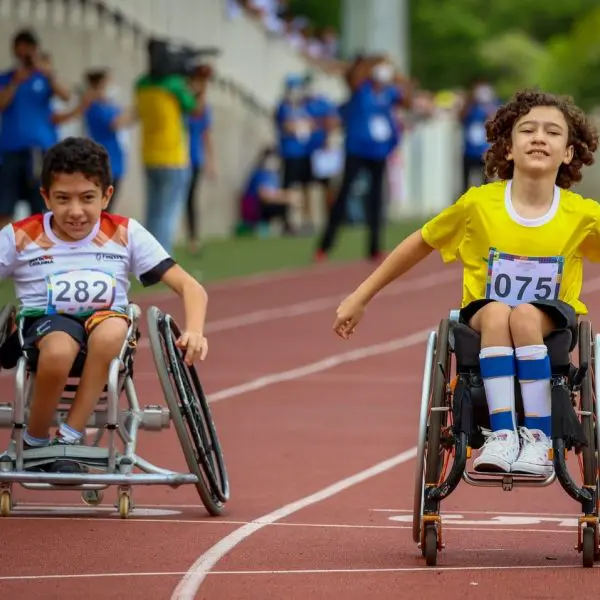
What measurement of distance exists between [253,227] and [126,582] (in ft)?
81.6

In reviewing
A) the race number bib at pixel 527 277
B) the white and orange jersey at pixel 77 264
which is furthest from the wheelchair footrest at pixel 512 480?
the white and orange jersey at pixel 77 264

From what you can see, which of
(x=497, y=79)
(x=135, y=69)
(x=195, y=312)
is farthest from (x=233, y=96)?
(x=497, y=79)

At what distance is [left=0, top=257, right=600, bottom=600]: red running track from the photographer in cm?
685

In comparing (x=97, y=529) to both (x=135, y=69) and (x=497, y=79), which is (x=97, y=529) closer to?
(x=135, y=69)

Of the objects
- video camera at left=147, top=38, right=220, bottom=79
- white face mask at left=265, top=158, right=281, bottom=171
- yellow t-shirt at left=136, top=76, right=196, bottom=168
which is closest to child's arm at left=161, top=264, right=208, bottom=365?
video camera at left=147, top=38, right=220, bottom=79

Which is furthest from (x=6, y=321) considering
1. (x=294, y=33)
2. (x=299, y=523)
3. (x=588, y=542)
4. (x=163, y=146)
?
A: (x=294, y=33)

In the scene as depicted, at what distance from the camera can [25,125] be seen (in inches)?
755

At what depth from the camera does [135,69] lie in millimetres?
28625

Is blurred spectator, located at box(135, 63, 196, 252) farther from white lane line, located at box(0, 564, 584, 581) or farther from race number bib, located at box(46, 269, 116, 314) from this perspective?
white lane line, located at box(0, 564, 584, 581)

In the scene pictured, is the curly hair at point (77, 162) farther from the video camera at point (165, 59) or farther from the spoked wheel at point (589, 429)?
the video camera at point (165, 59)

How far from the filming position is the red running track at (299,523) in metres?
6.85

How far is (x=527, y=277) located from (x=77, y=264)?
1964mm

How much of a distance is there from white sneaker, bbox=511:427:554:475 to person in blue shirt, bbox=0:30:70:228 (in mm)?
12196

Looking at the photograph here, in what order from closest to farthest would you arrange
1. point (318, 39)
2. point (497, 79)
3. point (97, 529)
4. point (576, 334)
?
point (576, 334) → point (97, 529) → point (318, 39) → point (497, 79)
